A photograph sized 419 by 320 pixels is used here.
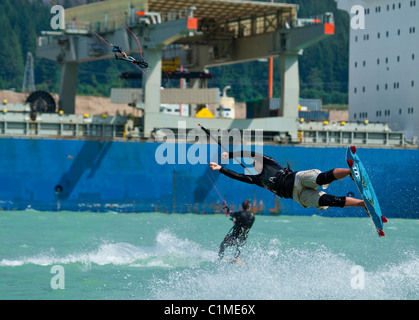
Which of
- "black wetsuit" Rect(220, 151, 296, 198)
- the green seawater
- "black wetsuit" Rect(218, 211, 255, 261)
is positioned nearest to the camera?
"black wetsuit" Rect(220, 151, 296, 198)

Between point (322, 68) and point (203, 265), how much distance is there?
107659mm

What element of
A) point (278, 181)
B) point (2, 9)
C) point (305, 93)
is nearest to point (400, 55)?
point (278, 181)

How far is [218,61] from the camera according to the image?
150 ft

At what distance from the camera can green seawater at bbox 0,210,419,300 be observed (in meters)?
19.2

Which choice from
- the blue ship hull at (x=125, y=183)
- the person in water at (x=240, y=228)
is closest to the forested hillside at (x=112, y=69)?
the blue ship hull at (x=125, y=183)

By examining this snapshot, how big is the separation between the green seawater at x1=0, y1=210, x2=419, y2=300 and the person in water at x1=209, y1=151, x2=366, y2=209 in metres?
2.33

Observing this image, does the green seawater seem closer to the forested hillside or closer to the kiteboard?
the kiteboard

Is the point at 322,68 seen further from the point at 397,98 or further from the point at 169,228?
the point at 169,228

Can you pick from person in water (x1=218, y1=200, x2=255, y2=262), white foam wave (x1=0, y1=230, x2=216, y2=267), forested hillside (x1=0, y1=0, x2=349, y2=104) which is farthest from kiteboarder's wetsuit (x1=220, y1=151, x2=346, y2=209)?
forested hillside (x1=0, y1=0, x2=349, y2=104)

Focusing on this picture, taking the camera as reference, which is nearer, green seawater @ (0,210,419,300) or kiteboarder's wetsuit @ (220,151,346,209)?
kiteboarder's wetsuit @ (220,151,346,209)

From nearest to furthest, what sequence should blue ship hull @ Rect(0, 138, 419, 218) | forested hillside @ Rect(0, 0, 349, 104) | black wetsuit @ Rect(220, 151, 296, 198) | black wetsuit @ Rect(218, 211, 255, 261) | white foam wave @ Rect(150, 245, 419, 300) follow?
1. black wetsuit @ Rect(220, 151, 296, 198)
2. white foam wave @ Rect(150, 245, 419, 300)
3. black wetsuit @ Rect(218, 211, 255, 261)
4. blue ship hull @ Rect(0, 138, 419, 218)
5. forested hillside @ Rect(0, 0, 349, 104)

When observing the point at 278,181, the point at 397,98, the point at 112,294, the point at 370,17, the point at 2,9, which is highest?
the point at 2,9

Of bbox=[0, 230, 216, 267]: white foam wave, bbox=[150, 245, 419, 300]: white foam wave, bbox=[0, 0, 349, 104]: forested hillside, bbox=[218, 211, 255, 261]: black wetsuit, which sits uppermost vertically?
bbox=[0, 0, 349, 104]: forested hillside

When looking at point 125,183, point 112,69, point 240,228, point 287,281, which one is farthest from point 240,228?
point 112,69
